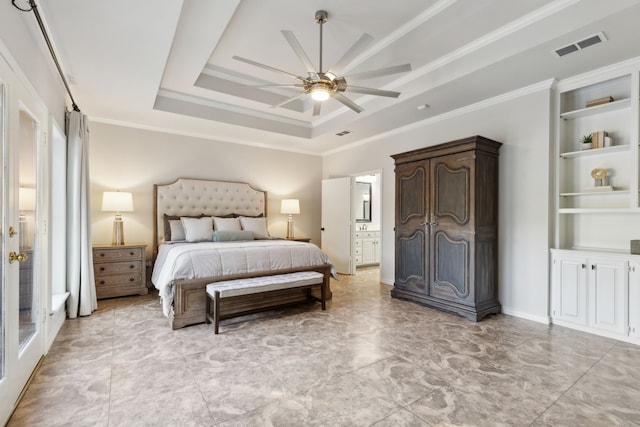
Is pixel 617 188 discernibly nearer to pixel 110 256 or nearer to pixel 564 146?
pixel 564 146

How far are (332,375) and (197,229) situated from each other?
3.26 metres

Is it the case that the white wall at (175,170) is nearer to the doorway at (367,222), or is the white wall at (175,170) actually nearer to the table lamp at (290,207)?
the table lamp at (290,207)

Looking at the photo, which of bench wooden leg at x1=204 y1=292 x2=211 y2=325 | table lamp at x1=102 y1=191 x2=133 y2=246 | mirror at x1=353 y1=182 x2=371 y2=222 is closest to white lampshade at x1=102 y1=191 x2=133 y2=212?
table lamp at x1=102 y1=191 x2=133 y2=246

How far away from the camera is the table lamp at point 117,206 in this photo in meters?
4.37

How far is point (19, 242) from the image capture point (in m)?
2.03

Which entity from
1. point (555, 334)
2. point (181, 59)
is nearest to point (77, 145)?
point (181, 59)

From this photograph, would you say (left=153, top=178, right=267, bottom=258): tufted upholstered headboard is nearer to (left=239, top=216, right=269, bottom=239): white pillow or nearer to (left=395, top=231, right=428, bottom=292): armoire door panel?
(left=239, top=216, right=269, bottom=239): white pillow

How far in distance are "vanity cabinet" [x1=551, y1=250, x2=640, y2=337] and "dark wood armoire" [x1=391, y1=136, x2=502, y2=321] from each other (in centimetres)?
63

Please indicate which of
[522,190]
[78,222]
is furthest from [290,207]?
[522,190]

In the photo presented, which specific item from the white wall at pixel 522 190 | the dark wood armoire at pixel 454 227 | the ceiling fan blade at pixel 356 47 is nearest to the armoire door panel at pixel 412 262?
the dark wood armoire at pixel 454 227

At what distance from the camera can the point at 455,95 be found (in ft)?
12.0

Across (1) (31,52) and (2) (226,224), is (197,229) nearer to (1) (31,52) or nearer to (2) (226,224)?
(2) (226,224)

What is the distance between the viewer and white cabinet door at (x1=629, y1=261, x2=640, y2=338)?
283 cm

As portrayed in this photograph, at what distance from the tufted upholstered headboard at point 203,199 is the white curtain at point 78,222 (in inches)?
54.1
